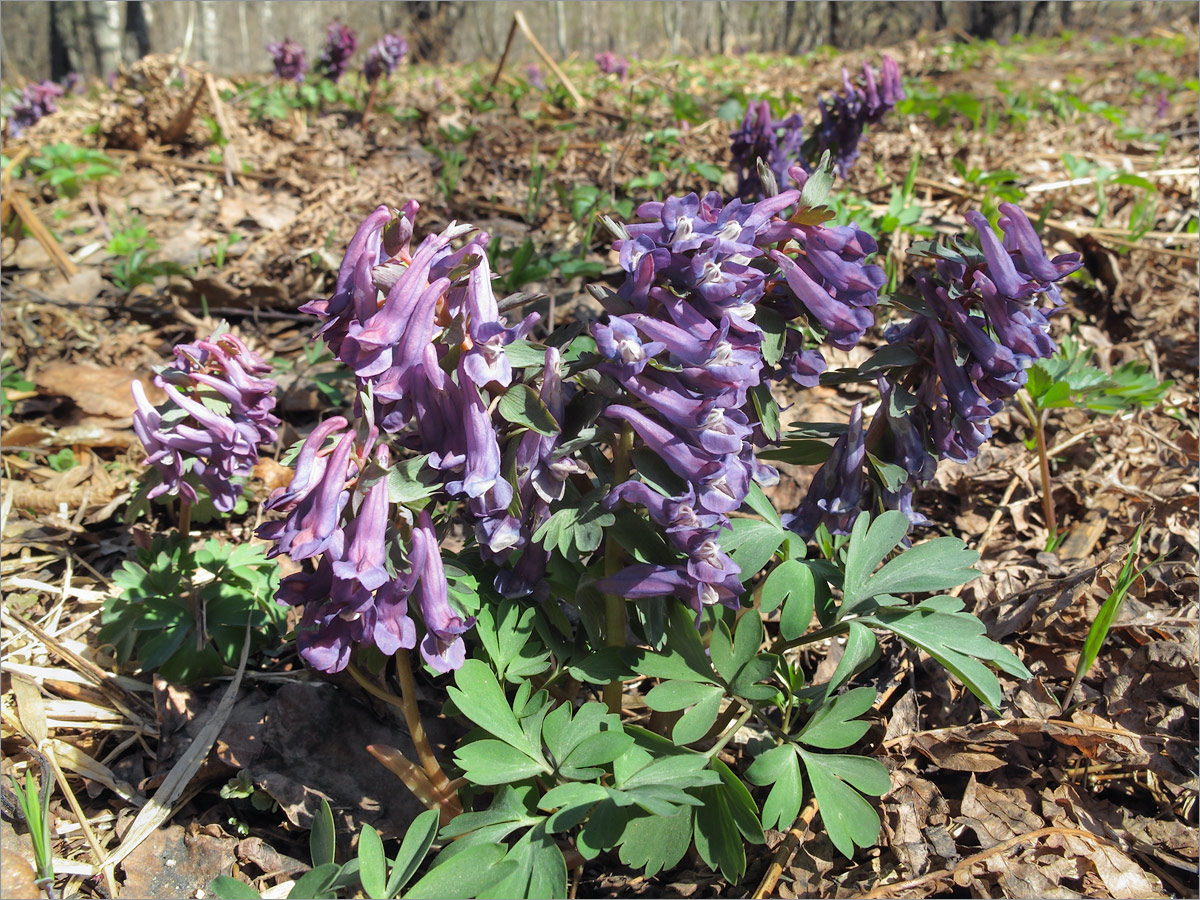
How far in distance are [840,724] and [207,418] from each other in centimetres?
205

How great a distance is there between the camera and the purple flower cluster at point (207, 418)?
8.27 ft

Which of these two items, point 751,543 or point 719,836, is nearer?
point 719,836

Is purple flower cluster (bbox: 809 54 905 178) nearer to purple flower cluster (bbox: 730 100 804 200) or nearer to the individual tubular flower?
purple flower cluster (bbox: 730 100 804 200)

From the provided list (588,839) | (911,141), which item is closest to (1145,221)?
(911,141)

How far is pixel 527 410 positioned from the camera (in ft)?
5.85

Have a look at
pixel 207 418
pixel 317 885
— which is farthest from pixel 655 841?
pixel 207 418

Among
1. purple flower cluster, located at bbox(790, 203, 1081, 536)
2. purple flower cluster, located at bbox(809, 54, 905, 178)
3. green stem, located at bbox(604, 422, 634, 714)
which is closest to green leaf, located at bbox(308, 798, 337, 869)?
green stem, located at bbox(604, 422, 634, 714)

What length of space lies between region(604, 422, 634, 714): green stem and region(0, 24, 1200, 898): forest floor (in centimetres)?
80

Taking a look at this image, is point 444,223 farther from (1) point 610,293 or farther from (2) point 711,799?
(2) point 711,799

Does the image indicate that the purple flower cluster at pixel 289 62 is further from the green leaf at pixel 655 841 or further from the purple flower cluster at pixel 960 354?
the green leaf at pixel 655 841

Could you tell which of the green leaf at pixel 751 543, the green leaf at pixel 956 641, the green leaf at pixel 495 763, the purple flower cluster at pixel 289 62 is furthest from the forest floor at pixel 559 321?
the green leaf at pixel 751 543

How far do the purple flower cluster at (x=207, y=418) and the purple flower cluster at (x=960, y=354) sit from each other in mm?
1839

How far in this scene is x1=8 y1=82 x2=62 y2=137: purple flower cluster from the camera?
7.90 m

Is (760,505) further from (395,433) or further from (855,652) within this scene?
(395,433)
